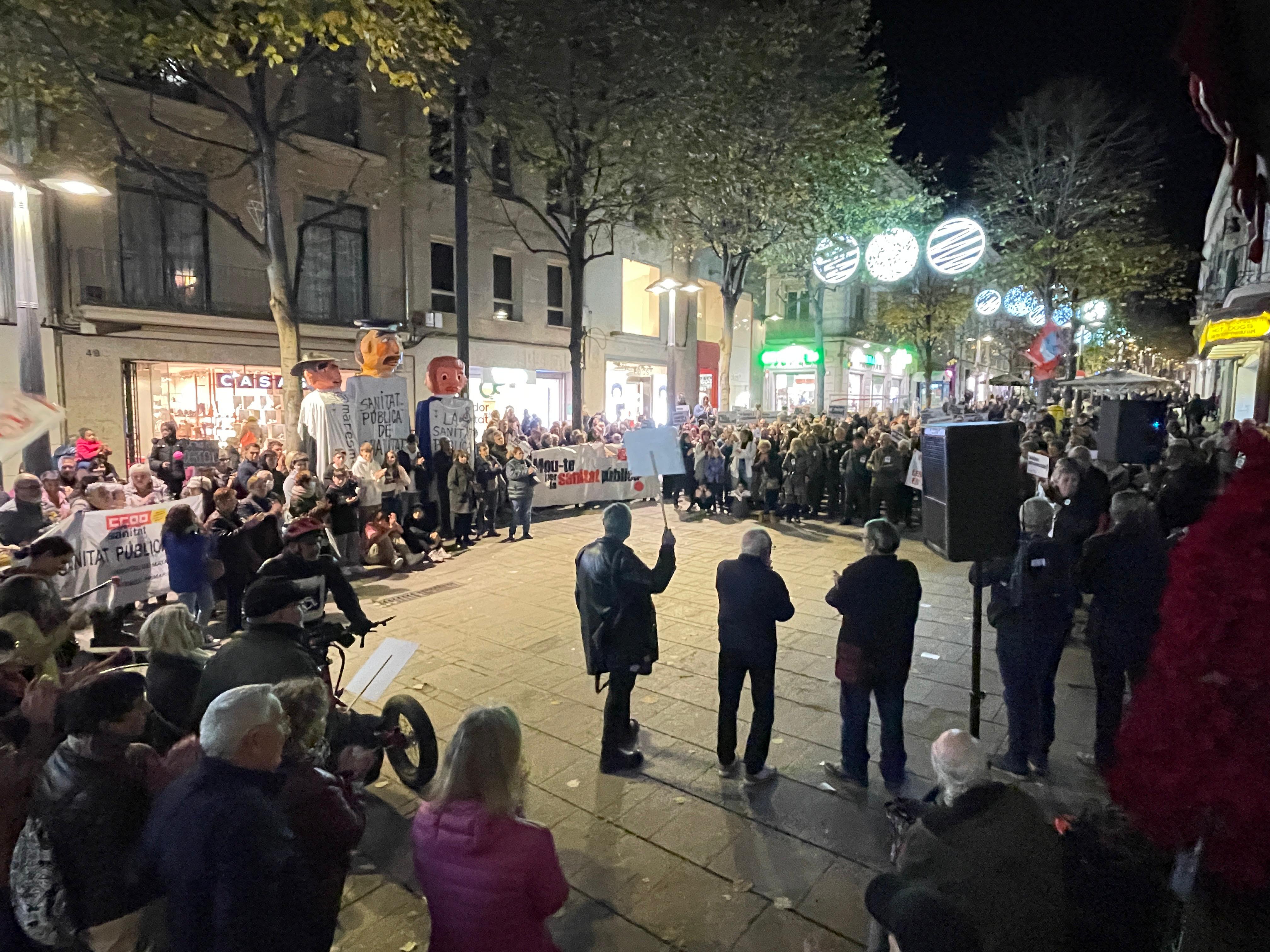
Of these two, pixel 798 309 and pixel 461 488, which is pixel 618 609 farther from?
pixel 798 309

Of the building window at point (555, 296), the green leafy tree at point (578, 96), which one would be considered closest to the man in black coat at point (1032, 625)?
the green leafy tree at point (578, 96)

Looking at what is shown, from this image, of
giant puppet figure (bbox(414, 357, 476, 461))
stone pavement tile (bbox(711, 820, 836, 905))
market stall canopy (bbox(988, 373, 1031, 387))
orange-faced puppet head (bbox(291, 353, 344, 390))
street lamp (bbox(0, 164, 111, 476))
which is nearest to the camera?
stone pavement tile (bbox(711, 820, 836, 905))

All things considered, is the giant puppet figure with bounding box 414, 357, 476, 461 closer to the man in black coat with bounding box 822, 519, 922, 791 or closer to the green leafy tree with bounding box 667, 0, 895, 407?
the green leafy tree with bounding box 667, 0, 895, 407

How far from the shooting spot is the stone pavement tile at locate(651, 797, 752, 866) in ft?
14.1

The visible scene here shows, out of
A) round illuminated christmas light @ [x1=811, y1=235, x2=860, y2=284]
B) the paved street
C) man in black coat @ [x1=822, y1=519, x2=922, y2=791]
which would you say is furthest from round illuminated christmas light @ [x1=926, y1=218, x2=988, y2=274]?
man in black coat @ [x1=822, y1=519, x2=922, y2=791]

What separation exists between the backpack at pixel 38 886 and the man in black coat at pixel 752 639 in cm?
342

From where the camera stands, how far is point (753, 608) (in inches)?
192

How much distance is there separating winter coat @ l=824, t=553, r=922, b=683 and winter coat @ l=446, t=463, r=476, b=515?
854cm

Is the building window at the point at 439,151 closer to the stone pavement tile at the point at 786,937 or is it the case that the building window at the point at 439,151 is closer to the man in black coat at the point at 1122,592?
the man in black coat at the point at 1122,592

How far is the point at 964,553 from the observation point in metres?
4.90

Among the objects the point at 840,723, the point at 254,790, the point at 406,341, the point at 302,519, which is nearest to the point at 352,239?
the point at 406,341

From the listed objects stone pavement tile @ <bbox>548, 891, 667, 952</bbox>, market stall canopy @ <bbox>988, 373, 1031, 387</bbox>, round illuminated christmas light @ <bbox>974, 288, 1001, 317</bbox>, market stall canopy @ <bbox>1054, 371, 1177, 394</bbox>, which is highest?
round illuminated christmas light @ <bbox>974, 288, 1001, 317</bbox>

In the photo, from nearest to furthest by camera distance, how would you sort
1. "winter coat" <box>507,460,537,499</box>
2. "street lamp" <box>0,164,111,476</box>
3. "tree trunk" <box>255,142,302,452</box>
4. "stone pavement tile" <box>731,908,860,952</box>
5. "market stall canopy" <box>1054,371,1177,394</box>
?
"stone pavement tile" <box>731,908,860,952</box> → "street lamp" <box>0,164,111,476</box> → "winter coat" <box>507,460,537,499</box> → "tree trunk" <box>255,142,302,452</box> → "market stall canopy" <box>1054,371,1177,394</box>

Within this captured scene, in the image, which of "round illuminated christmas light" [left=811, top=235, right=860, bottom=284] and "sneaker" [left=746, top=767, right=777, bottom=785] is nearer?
"sneaker" [left=746, top=767, right=777, bottom=785]
